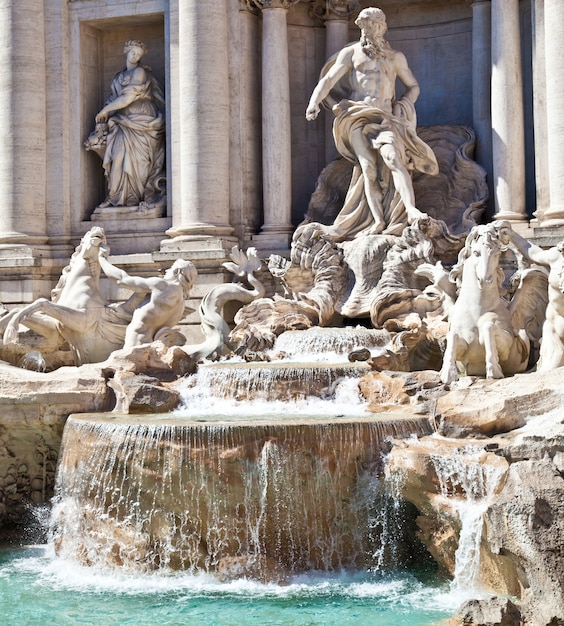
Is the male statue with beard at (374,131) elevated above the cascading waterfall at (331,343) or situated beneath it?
elevated above

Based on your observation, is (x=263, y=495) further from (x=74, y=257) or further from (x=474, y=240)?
(x=74, y=257)

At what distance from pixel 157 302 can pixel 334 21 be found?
5.42 metres

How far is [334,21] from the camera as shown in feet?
58.0

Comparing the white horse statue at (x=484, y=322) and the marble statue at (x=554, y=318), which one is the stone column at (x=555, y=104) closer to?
the white horse statue at (x=484, y=322)

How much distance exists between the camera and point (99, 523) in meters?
11.3

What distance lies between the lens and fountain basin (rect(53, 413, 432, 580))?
10695 mm

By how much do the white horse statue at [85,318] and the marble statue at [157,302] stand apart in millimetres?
248

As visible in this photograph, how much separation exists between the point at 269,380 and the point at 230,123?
584 cm

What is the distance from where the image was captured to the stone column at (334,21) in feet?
57.6

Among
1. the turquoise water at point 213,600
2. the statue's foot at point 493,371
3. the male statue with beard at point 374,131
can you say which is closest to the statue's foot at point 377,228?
the male statue with beard at point 374,131

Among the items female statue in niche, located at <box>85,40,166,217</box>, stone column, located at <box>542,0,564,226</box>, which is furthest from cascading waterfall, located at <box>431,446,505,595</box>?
female statue in niche, located at <box>85,40,166,217</box>

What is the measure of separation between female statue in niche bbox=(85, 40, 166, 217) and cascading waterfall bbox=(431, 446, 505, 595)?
8.57m

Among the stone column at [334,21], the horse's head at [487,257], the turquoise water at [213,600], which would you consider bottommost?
the turquoise water at [213,600]

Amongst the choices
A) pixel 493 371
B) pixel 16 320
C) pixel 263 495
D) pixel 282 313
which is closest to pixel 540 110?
pixel 282 313
